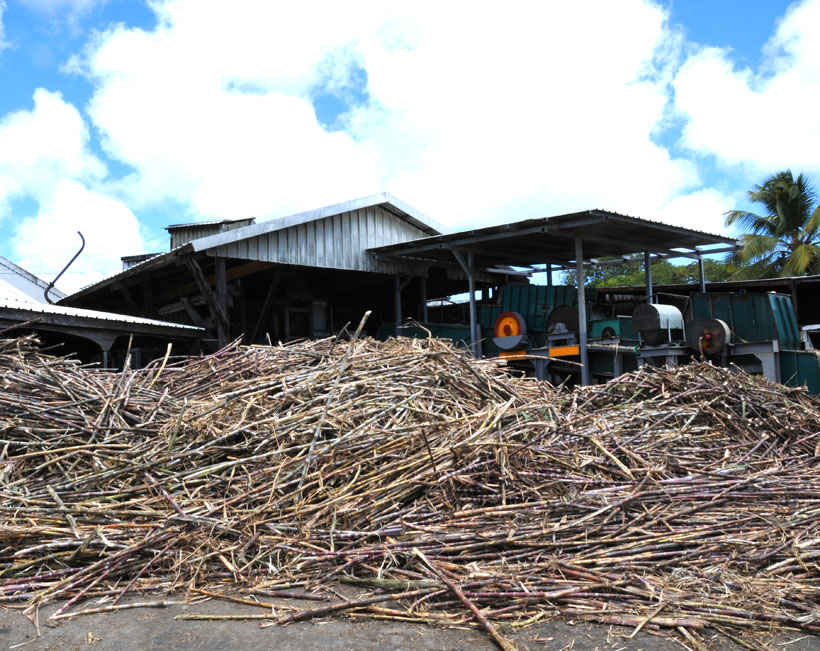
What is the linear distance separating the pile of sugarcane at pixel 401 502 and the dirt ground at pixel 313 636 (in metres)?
0.08

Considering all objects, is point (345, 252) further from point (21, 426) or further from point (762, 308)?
point (21, 426)

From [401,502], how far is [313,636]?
46.3 inches

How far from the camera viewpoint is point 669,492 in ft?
13.7

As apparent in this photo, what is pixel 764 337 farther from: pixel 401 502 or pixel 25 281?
pixel 25 281

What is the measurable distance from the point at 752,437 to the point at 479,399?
237cm

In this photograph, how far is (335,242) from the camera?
1577 centimetres

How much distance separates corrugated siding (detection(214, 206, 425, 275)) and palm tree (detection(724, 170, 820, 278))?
1860cm

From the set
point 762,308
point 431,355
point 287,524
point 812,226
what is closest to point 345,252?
point 762,308

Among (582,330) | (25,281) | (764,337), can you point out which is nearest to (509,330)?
(582,330)

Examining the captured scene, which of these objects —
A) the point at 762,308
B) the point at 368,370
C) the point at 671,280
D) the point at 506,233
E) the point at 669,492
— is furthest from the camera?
the point at 671,280

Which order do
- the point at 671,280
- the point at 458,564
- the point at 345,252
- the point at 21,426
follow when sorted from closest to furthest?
1. the point at 458,564
2. the point at 21,426
3. the point at 345,252
4. the point at 671,280

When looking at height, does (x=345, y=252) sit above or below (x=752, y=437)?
above

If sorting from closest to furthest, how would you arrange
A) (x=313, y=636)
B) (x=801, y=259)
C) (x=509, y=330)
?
(x=313, y=636)
(x=509, y=330)
(x=801, y=259)

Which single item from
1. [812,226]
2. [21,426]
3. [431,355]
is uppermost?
[812,226]
